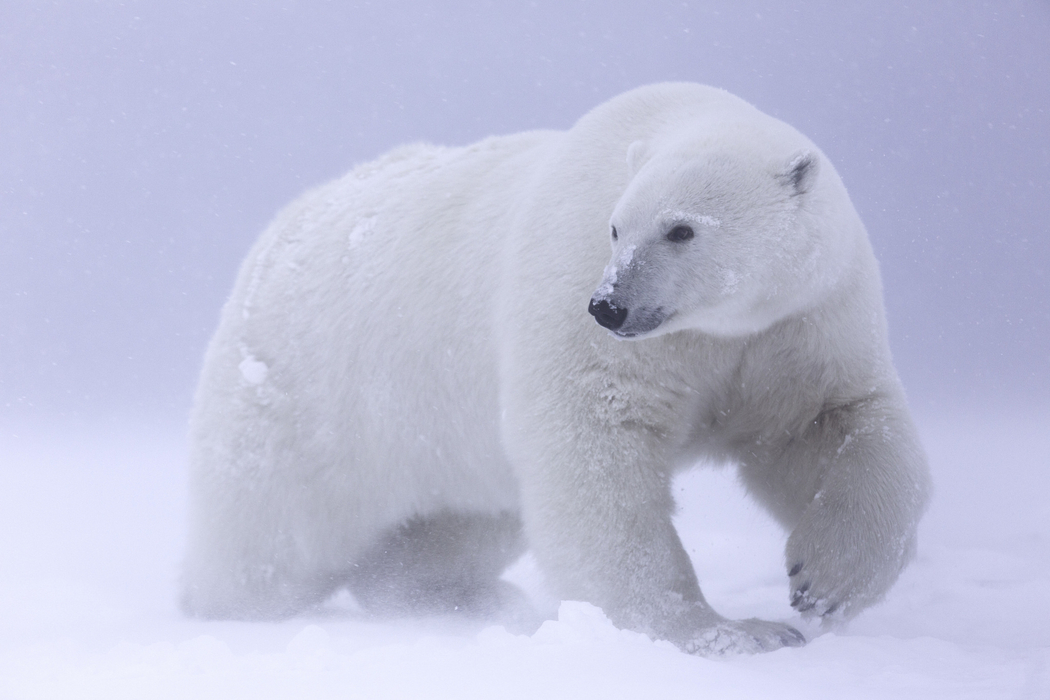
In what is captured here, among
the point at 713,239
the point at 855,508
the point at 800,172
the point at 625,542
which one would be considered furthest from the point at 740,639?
the point at 800,172

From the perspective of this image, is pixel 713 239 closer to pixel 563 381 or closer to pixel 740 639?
pixel 563 381

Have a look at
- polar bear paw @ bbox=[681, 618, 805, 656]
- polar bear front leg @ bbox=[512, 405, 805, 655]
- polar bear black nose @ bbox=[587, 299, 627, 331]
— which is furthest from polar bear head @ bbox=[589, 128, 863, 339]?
polar bear paw @ bbox=[681, 618, 805, 656]

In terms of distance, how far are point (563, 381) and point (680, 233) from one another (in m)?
0.55

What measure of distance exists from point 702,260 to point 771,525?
123 centimetres

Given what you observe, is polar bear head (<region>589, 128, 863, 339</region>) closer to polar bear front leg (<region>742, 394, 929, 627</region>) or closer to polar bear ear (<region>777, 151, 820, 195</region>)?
polar bear ear (<region>777, 151, 820, 195</region>)

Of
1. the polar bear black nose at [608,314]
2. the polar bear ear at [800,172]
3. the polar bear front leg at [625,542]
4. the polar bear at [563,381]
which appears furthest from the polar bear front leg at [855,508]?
the polar bear black nose at [608,314]

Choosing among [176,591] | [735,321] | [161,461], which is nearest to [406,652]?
[735,321]

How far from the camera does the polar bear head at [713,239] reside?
2.41 metres

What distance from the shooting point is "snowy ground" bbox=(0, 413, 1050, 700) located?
6.22ft

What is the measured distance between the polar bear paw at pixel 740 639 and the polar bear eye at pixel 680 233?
3.53 ft

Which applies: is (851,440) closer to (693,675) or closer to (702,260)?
(702,260)

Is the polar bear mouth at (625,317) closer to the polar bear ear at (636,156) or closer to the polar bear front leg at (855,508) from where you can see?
the polar bear ear at (636,156)

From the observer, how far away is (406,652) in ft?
7.11

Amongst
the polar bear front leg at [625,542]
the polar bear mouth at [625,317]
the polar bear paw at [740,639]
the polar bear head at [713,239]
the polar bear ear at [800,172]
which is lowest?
the polar bear paw at [740,639]
